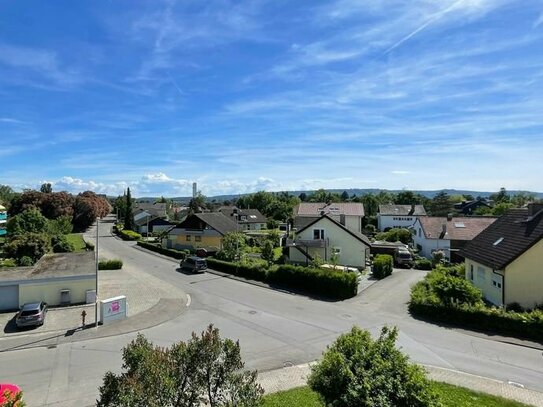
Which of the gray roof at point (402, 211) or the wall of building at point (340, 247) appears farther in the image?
the gray roof at point (402, 211)

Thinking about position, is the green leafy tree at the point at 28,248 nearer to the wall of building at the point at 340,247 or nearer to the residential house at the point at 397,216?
the wall of building at the point at 340,247

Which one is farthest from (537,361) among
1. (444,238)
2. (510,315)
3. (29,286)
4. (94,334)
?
(444,238)

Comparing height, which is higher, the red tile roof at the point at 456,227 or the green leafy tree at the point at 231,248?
the red tile roof at the point at 456,227

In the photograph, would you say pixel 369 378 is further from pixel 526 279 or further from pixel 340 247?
pixel 340 247

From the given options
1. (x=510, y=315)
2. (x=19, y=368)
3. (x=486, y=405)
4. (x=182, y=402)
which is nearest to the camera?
(x=182, y=402)

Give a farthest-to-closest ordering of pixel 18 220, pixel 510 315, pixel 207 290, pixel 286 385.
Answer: pixel 18 220 → pixel 207 290 → pixel 510 315 → pixel 286 385

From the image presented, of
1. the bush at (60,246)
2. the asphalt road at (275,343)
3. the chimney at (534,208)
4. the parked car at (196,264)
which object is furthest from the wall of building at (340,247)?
the bush at (60,246)

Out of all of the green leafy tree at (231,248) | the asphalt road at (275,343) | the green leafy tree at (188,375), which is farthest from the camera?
the green leafy tree at (231,248)

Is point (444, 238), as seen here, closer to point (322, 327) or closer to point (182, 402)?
point (322, 327)
